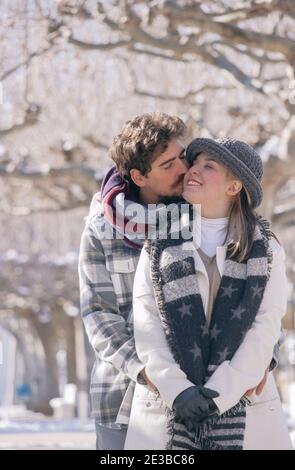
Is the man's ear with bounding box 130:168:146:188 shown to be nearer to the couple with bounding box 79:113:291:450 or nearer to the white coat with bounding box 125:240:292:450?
the couple with bounding box 79:113:291:450

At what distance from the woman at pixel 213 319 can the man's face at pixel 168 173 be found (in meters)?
0.22

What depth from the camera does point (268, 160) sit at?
1520 cm

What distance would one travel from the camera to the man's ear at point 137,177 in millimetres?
4656

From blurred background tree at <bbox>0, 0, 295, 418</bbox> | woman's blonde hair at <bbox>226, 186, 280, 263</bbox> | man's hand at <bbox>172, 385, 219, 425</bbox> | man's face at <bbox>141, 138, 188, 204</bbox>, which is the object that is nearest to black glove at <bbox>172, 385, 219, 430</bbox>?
man's hand at <bbox>172, 385, 219, 425</bbox>

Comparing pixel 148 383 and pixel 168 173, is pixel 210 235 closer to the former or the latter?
pixel 168 173

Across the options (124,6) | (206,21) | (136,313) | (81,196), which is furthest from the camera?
(81,196)

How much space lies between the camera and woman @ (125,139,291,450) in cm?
401

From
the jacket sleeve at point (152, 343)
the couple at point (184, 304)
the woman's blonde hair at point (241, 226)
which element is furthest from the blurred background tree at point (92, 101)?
the jacket sleeve at point (152, 343)

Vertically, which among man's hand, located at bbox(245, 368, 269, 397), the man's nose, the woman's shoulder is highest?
the man's nose

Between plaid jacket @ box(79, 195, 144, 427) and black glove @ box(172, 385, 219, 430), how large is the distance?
1.75 feet

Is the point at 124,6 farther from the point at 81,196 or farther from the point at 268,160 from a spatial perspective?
→ the point at 81,196

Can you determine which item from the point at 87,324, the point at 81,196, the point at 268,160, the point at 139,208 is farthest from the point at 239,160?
the point at 81,196

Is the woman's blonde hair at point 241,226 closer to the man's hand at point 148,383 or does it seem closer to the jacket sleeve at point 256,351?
the jacket sleeve at point 256,351
